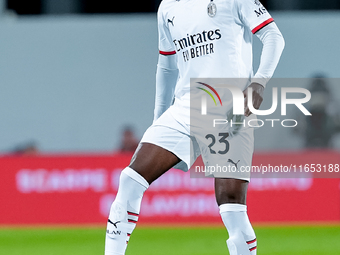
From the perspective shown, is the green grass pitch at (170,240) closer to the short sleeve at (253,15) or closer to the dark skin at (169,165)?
the dark skin at (169,165)

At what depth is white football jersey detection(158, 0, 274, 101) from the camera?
2.98 m

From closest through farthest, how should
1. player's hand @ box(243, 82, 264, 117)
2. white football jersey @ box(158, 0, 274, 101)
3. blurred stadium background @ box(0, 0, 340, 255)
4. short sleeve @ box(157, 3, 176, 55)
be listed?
player's hand @ box(243, 82, 264, 117)
white football jersey @ box(158, 0, 274, 101)
short sleeve @ box(157, 3, 176, 55)
blurred stadium background @ box(0, 0, 340, 255)

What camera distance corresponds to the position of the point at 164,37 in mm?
3301

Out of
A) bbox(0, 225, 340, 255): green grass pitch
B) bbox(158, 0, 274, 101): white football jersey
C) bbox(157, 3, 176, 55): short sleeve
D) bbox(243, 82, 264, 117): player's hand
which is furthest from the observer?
bbox(0, 225, 340, 255): green grass pitch

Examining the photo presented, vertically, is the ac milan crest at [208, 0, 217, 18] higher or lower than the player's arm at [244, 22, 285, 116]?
higher

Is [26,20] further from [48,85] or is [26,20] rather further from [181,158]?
[181,158]

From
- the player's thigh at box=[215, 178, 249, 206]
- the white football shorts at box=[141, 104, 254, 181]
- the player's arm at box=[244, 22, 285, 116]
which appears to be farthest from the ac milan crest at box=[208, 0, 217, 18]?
the player's thigh at box=[215, 178, 249, 206]

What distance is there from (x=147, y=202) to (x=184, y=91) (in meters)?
3.57

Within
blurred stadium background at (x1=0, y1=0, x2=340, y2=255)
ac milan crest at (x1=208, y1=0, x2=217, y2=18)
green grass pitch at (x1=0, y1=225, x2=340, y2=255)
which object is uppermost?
ac milan crest at (x1=208, y1=0, x2=217, y2=18)

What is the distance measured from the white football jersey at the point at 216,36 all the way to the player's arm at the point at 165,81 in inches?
9.2

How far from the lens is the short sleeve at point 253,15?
2916 mm

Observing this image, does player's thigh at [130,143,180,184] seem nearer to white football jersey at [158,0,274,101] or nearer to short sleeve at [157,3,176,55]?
white football jersey at [158,0,274,101]

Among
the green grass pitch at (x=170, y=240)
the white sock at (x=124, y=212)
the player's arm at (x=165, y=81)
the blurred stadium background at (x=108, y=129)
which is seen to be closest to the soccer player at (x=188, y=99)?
the white sock at (x=124, y=212)

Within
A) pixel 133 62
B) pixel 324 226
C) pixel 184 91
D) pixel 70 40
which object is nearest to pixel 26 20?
pixel 70 40
